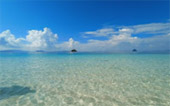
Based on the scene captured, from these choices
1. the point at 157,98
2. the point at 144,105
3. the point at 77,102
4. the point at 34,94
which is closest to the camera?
the point at 144,105

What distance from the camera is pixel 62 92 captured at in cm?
539

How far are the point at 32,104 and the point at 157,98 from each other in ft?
19.1

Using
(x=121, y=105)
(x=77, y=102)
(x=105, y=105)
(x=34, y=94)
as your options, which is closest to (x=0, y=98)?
(x=34, y=94)

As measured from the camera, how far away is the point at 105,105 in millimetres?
4047

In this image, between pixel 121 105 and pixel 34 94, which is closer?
pixel 121 105

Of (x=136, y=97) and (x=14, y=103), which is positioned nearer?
(x=14, y=103)

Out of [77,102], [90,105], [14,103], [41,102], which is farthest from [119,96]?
[14,103]

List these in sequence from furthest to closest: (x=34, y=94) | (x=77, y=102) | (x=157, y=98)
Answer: (x=34, y=94), (x=157, y=98), (x=77, y=102)

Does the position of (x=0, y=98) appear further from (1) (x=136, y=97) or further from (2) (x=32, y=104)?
(1) (x=136, y=97)

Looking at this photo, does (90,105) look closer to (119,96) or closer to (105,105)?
(105,105)

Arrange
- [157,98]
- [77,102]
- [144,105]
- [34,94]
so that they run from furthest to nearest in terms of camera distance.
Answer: [34,94] → [157,98] → [77,102] → [144,105]

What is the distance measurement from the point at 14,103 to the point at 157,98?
6632 mm

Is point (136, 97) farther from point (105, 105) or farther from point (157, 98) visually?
point (105, 105)

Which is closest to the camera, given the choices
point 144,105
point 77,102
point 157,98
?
point 144,105
